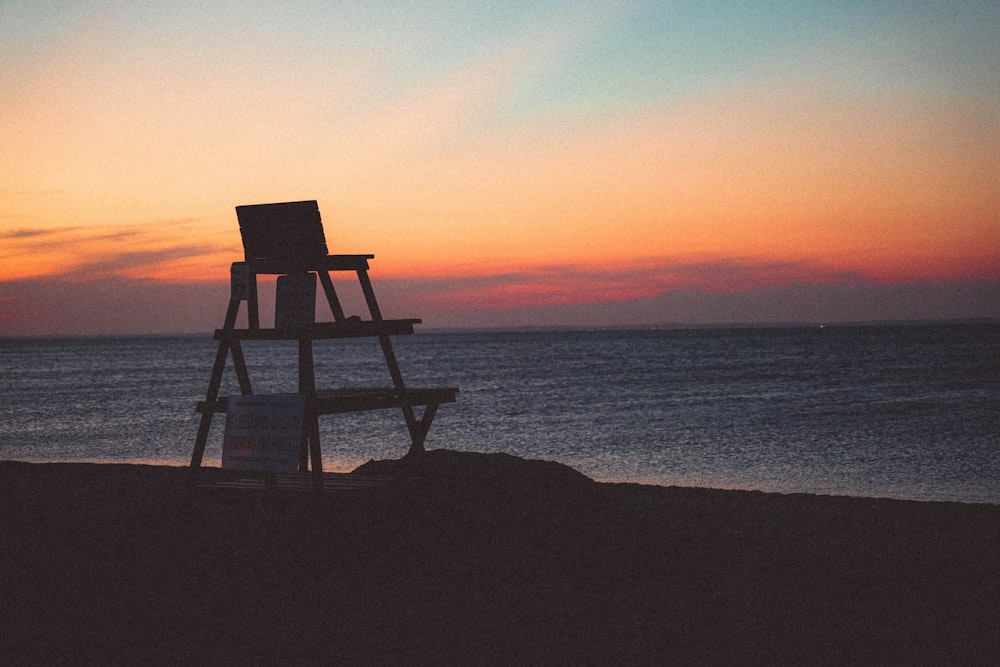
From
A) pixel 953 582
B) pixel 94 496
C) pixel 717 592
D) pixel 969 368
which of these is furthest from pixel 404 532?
pixel 969 368

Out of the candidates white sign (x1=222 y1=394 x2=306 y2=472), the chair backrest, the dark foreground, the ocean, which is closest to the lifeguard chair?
the chair backrest

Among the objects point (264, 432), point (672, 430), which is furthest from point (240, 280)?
point (672, 430)

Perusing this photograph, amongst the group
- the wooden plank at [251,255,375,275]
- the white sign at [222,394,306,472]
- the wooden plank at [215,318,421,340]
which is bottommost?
the white sign at [222,394,306,472]

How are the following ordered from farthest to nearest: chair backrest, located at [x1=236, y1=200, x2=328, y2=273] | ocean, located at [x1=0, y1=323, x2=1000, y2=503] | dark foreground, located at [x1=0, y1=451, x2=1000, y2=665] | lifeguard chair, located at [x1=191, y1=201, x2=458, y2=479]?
ocean, located at [x1=0, y1=323, x2=1000, y2=503], chair backrest, located at [x1=236, y1=200, x2=328, y2=273], lifeguard chair, located at [x1=191, y1=201, x2=458, y2=479], dark foreground, located at [x1=0, y1=451, x2=1000, y2=665]

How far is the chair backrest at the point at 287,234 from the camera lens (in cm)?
845

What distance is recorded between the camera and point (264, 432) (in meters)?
8.09

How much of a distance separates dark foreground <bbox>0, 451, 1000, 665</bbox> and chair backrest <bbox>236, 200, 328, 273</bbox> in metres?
2.06

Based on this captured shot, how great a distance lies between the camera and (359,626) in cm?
678

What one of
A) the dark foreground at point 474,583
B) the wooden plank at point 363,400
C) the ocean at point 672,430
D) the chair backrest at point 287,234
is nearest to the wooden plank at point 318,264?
the chair backrest at point 287,234

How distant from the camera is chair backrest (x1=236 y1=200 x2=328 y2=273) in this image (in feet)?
27.7

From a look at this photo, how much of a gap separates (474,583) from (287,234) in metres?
3.44

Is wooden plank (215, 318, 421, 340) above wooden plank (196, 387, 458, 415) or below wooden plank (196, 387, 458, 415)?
above

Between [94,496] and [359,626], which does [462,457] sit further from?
[94,496]

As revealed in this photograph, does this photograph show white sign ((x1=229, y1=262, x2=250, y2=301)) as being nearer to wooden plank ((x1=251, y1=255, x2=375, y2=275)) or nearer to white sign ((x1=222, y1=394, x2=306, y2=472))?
wooden plank ((x1=251, y1=255, x2=375, y2=275))
